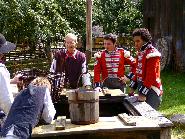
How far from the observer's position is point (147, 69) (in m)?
5.35

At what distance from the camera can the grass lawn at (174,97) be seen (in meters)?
7.74

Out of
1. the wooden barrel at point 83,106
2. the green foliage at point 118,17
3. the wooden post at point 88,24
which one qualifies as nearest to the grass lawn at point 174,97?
the wooden post at point 88,24

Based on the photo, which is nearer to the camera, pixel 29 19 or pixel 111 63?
pixel 111 63

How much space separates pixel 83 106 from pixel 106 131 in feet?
1.11

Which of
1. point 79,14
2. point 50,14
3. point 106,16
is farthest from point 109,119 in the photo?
point 106,16

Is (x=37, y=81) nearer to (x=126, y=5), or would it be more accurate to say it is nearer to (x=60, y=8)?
(x=60, y=8)

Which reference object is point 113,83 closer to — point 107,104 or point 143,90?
point 107,104

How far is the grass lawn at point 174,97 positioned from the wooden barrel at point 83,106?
3.40 meters

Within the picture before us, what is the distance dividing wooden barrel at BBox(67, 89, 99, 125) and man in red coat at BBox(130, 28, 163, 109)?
112 cm

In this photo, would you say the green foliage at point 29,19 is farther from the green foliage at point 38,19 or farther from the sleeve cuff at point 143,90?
the sleeve cuff at point 143,90

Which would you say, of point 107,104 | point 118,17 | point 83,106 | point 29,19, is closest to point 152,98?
point 107,104

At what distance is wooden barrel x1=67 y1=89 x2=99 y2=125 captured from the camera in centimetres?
419

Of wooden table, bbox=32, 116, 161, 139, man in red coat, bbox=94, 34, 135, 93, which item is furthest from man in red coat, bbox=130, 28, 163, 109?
wooden table, bbox=32, 116, 161, 139

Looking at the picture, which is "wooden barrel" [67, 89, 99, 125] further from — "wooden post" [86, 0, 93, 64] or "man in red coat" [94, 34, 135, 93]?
"wooden post" [86, 0, 93, 64]
